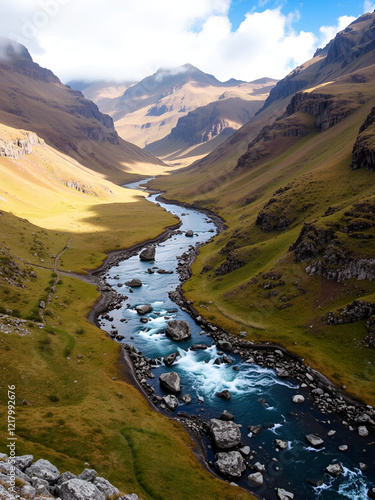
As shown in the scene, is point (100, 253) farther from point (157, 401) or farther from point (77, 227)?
point (157, 401)

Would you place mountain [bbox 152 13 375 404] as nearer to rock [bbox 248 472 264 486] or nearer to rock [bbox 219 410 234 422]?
rock [bbox 219 410 234 422]

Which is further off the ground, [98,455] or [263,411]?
[263,411]

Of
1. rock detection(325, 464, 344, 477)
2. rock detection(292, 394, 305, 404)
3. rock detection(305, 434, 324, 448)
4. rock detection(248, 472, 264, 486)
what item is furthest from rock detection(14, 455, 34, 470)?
rock detection(292, 394, 305, 404)

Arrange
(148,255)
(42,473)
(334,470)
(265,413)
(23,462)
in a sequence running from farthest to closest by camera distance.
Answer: (148,255) < (265,413) < (334,470) < (23,462) < (42,473)

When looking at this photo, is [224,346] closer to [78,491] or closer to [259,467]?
[259,467]

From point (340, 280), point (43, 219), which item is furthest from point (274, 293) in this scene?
point (43, 219)

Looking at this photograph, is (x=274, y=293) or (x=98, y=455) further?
(x=274, y=293)

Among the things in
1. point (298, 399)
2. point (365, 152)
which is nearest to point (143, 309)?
point (298, 399)
